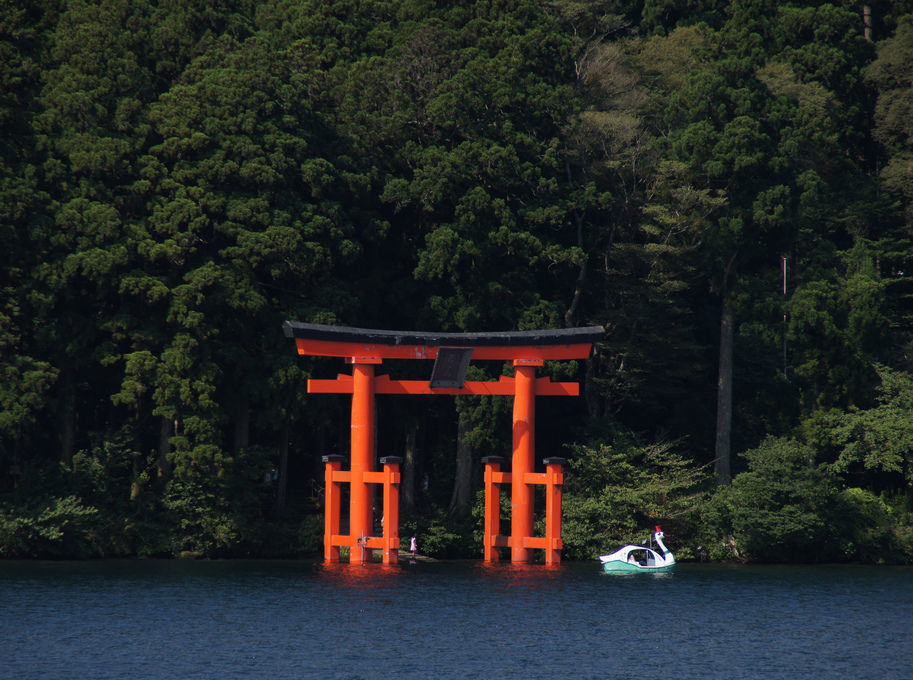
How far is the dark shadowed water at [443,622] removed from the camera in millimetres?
28109

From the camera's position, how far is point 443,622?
32.3m

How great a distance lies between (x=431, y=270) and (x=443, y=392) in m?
5.09

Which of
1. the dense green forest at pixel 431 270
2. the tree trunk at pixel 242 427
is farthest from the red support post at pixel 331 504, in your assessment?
the tree trunk at pixel 242 427

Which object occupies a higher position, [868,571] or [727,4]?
[727,4]

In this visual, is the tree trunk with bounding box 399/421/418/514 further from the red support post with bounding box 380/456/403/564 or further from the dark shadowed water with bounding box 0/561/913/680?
the red support post with bounding box 380/456/403/564

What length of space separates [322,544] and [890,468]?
54.6ft

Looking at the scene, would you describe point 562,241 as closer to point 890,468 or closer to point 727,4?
point 890,468

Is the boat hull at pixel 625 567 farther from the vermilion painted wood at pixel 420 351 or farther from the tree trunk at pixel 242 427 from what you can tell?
the tree trunk at pixel 242 427

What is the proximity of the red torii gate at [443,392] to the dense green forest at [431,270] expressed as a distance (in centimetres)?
252

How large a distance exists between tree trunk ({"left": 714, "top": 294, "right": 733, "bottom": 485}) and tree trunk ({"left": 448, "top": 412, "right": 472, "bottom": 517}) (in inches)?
300

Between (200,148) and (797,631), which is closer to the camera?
(797,631)

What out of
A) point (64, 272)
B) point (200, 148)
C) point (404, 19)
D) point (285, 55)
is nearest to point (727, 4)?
point (404, 19)

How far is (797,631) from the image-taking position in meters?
32.1

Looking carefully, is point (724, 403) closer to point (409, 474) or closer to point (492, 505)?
point (492, 505)
